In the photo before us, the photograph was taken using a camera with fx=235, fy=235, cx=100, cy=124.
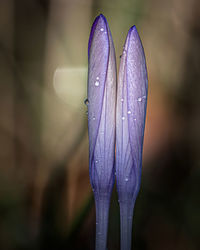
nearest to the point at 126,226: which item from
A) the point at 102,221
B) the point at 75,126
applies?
the point at 102,221

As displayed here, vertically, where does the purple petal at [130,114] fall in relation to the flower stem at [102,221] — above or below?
above

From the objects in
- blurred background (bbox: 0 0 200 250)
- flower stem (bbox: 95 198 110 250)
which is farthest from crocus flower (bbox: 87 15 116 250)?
blurred background (bbox: 0 0 200 250)

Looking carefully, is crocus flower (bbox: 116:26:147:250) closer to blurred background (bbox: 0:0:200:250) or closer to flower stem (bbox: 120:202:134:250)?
flower stem (bbox: 120:202:134:250)

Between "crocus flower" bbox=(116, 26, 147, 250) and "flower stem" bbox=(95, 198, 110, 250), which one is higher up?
"crocus flower" bbox=(116, 26, 147, 250)

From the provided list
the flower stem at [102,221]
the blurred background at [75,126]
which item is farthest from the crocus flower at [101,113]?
the blurred background at [75,126]

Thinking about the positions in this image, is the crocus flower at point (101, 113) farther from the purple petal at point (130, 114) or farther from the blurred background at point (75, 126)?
the blurred background at point (75, 126)

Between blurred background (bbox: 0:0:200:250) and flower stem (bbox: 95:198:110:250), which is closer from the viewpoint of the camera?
flower stem (bbox: 95:198:110:250)

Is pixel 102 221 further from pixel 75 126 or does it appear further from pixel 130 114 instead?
pixel 75 126

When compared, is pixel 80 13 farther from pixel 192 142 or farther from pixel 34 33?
pixel 192 142
